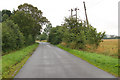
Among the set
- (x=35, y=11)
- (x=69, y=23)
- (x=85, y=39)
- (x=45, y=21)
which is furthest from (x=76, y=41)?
(x=45, y=21)

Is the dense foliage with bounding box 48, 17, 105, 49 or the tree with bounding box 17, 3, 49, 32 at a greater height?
the tree with bounding box 17, 3, 49, 32

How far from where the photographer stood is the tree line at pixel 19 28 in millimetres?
16589

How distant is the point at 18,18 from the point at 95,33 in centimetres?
1993

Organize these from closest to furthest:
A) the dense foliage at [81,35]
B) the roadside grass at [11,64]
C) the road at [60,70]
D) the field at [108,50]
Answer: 1. the road at [60,70]
2. the roadside grass at [11,64]
3. the field at [108,50]
4. the dense foliage at [81,35]

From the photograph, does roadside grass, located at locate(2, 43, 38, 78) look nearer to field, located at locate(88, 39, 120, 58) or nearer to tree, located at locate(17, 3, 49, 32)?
field, located at locate(88, 39, 120, 58)

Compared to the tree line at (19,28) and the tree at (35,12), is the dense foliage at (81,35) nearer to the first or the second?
the tree line at (19,28)

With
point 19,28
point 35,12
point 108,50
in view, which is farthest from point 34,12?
point 108,50

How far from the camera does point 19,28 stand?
3023 centimetres

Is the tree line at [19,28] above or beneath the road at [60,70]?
above

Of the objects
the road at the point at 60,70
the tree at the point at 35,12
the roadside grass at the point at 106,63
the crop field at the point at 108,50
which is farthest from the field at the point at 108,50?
the tree at the point at 35,12

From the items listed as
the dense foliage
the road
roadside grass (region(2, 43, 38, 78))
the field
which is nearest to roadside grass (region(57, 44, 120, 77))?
the road

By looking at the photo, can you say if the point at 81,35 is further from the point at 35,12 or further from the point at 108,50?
the point at 35,12

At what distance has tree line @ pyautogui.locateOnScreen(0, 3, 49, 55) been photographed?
16589mm

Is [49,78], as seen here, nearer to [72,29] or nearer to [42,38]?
[72,29]
